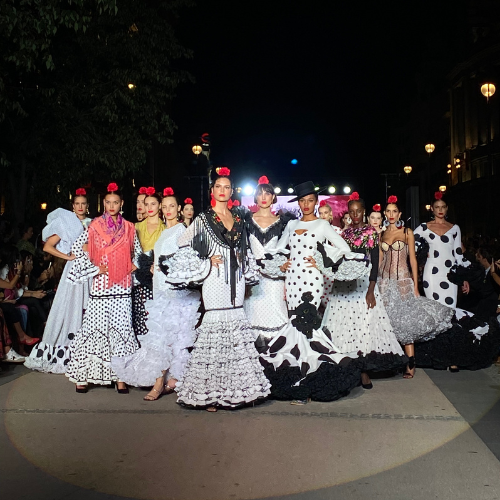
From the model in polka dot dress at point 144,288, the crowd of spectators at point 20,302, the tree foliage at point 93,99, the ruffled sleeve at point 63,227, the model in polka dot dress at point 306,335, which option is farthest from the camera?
the tree foliage at point 93,99

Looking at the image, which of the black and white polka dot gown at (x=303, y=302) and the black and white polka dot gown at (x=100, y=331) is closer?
the black and white polka dot gown at (x=303, y=302)

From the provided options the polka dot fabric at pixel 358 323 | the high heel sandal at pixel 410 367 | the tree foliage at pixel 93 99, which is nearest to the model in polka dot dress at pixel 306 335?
the polka dot fabric at pixel 358 323

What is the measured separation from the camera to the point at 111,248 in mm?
7559

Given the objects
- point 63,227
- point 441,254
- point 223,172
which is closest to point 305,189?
point 223,172

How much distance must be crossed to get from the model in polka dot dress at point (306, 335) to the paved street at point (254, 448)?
0.74ft

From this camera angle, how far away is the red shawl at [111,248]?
→ 7.53m

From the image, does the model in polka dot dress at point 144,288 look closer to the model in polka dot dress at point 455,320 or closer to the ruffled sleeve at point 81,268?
the ruffled sleeve at point 81,268

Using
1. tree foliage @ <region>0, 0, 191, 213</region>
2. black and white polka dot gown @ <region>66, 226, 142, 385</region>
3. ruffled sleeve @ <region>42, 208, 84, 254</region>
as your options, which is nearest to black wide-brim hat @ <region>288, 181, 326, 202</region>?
black and white polka dot gown @ <region>66, 226, 142, 385</region>

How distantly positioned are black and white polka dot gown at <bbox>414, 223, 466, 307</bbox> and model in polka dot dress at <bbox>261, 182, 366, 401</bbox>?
8.29 feet

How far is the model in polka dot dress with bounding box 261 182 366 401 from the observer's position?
22.0 feet

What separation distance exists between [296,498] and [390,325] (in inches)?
161

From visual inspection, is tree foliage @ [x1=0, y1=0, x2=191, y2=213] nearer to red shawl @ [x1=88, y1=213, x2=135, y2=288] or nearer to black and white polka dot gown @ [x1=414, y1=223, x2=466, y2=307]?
red shawl @ [x1=88, y1=213, x2=135, y2=288]

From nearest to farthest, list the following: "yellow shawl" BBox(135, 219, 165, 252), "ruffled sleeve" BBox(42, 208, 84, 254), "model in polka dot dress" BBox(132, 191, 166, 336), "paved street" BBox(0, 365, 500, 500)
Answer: "paved street" BBox(0, 365, 500, 500), "model in polka dot dress" BBox(132, 191, 166, 336), "yellow shawl" BBox(135, 219, 165, 252), "ruffled sleeve" BBox(42, 208, 84, 254)

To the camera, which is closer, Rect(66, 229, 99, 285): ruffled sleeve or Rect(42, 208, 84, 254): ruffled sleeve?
Rect(66, 229, 99, 285): ruffled sleeve
